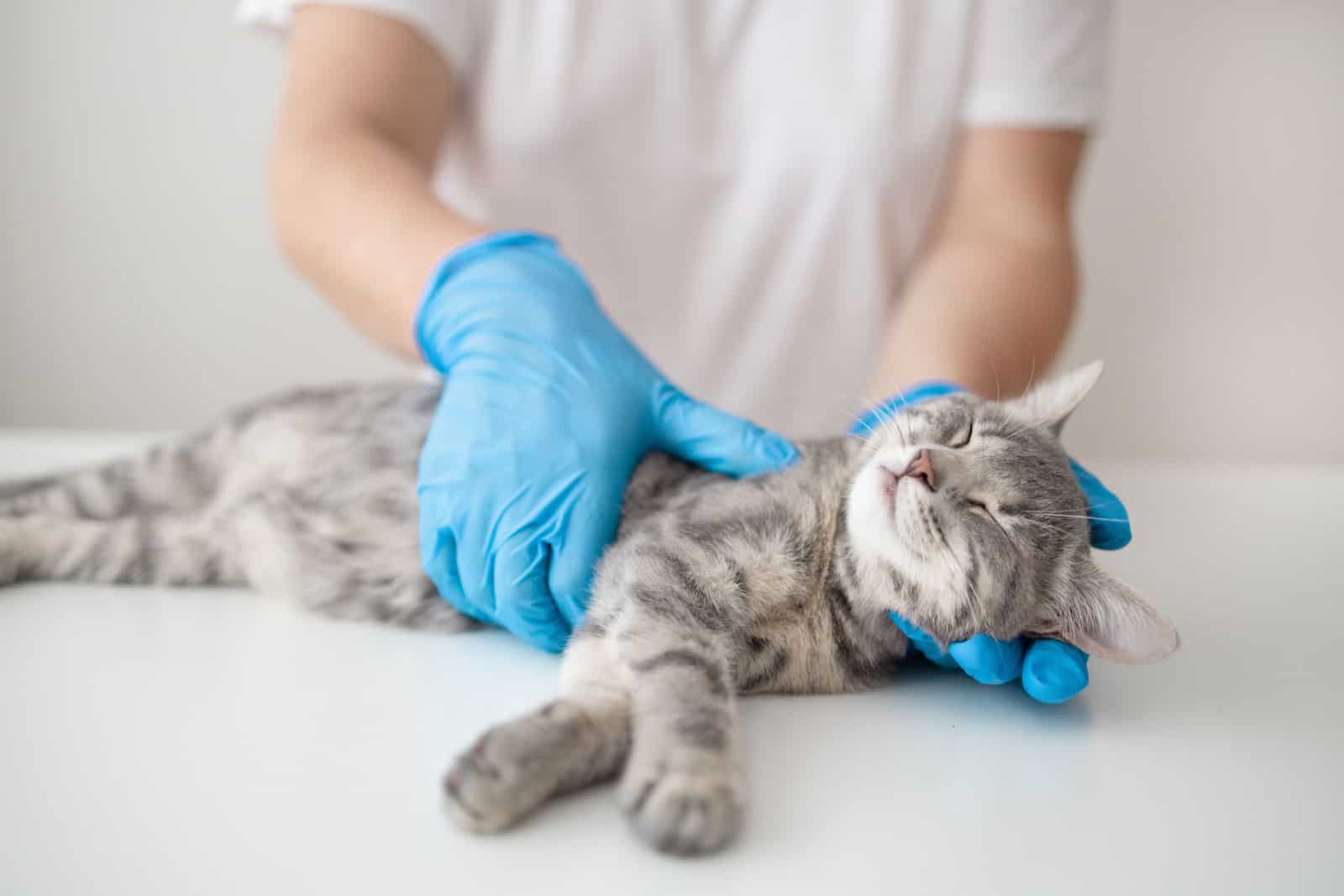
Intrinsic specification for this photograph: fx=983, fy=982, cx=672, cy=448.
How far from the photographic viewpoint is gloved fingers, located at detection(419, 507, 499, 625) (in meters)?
1.28

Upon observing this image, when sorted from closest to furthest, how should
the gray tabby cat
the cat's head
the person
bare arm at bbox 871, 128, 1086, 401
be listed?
the gray tabby cat → the cat's head → the person → bare arm at bbox 871, 128, 1086, 401

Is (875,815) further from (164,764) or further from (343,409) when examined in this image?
(343,409)

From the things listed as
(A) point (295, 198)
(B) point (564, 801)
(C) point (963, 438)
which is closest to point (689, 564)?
(B) point (564, 801)

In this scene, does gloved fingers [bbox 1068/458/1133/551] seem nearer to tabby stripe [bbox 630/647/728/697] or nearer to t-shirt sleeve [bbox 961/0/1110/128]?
tabby stripe [bbox 630/647/728/697]

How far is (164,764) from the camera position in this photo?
87 centimetres

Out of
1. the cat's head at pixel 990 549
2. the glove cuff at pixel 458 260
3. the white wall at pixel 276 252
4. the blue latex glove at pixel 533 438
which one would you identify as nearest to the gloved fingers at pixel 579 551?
the blue latex glove at pixel 533 438

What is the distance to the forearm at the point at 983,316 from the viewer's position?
1.72 metres

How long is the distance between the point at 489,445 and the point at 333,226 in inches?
22.7

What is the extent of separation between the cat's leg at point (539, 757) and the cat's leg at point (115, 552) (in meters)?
0.75

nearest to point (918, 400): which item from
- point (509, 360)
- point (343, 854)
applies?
point (509, 360)

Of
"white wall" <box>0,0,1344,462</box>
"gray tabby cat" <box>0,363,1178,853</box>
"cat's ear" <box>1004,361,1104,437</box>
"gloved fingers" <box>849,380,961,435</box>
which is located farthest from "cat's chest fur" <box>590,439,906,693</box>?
"white wall" <box>0,0,1344,462</box>

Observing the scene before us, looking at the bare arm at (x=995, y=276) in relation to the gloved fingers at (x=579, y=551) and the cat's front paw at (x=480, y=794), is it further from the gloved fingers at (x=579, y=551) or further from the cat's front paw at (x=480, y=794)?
the cat's front paw at (x=480, y=794)

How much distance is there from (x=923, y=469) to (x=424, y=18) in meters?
1.21

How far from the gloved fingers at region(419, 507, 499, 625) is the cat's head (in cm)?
50
